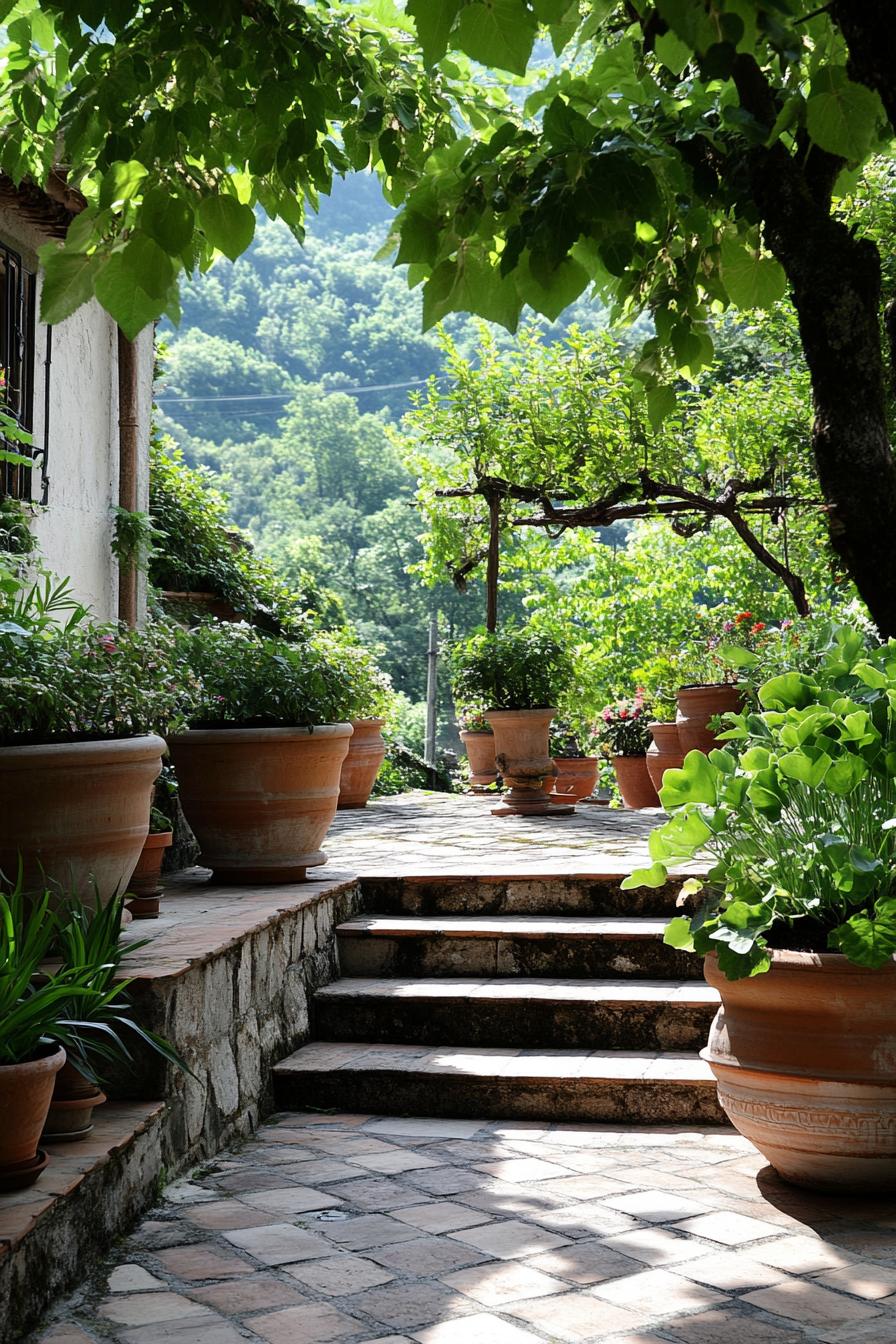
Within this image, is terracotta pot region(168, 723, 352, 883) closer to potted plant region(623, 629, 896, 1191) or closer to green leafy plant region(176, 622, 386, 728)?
green leafy plant region(176, 622, 386, 728)

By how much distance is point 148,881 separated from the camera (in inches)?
183

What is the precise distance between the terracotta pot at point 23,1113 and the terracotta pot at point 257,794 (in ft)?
7.97

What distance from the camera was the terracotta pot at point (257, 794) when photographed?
199 inches

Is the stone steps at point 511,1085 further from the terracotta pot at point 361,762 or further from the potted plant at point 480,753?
the potted plant at point 480,753

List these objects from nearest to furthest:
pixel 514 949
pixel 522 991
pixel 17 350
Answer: pixel 522 991, pixel 514 949, pixel 17 350

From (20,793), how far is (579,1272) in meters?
1.87

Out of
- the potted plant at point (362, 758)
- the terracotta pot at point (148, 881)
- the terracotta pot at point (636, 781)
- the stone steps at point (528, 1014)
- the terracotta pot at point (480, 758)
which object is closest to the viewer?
the stone steps at point (528, 1014)

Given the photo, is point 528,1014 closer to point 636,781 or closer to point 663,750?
point 663,750

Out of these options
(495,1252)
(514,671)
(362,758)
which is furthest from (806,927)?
(362,758)

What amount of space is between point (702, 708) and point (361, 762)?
2586 millimetres

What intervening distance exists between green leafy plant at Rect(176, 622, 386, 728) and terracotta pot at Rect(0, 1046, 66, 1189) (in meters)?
2.58


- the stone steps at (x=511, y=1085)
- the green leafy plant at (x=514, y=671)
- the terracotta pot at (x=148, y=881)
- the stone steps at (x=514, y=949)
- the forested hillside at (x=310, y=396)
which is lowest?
the stone steps at (x=511, y=1085)

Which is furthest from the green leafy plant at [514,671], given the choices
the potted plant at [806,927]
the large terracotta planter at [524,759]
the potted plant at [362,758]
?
the potted plant at [806,927]

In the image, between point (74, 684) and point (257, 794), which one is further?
point (257, 794)
